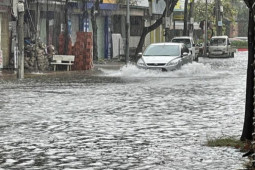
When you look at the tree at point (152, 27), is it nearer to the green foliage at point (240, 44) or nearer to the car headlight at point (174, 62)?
the car headlight at point (174, 62)

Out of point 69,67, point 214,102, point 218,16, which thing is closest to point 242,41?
point 218,16

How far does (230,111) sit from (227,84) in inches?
424

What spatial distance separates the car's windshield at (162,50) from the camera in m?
36.3

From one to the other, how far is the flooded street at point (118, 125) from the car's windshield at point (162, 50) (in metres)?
7.48

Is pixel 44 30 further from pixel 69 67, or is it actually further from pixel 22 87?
pixel 22 87

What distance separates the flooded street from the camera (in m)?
10.9

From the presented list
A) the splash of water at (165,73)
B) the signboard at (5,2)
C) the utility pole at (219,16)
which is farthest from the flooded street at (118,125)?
the utility pole at (219,16)

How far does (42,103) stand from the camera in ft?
67.6

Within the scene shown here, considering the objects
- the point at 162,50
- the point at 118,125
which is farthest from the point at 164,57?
the point at 118,125

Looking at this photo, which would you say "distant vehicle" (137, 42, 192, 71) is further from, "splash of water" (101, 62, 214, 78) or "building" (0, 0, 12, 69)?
"building" (0, 0, 12, 69)

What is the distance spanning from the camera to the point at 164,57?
35.5m

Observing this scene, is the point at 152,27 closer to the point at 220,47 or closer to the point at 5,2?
Result: the point at 220,47

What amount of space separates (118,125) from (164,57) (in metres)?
20.3

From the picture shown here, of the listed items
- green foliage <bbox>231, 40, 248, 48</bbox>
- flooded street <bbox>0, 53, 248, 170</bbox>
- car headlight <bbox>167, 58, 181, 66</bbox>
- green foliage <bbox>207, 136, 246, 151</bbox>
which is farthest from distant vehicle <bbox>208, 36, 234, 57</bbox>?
green foliage <bbox>207, 136, 246, 151</bbox>
